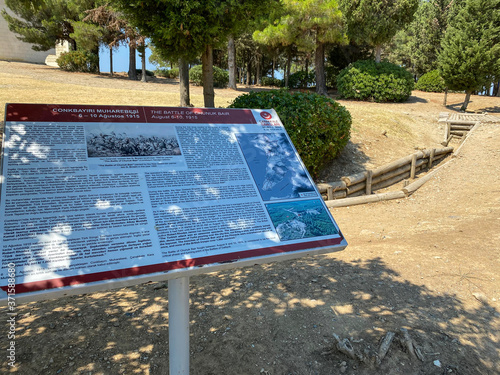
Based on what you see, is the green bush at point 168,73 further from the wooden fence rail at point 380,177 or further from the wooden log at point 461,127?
the wooden fence rail at point 380,177

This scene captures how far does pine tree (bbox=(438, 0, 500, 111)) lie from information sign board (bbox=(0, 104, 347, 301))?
1840 centimetres

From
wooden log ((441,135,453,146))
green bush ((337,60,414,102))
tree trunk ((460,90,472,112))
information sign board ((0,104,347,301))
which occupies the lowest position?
wooden log ((441,135,453,146))

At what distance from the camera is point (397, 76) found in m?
18.2

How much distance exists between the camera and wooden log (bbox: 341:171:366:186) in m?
7.75

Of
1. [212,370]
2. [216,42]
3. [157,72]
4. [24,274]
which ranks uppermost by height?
[157,72]

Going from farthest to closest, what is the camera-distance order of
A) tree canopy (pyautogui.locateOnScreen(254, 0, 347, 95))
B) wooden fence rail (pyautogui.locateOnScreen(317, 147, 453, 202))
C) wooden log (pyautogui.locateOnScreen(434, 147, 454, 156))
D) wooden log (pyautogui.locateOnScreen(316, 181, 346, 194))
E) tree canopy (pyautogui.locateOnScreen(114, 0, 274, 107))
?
tree canopy (pyautogui.locateOnScreen(254, 0, 347, 95)) < wooden log (pyautogui.locateOnScreen(434, 147, 454, 156)) < wooden fence rail (pyautogui.locateOnScreen(317, 147, 453, 202)) < wooden log (pyautogui.locateOnScreen(316, 181, 346, 194)) < tree canopy (pyautogui.locateOnScreen(114, 0, 274, 107))

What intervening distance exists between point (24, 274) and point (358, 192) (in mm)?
7503

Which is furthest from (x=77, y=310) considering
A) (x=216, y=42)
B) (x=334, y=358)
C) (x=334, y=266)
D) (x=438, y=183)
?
(x=438, y=183)

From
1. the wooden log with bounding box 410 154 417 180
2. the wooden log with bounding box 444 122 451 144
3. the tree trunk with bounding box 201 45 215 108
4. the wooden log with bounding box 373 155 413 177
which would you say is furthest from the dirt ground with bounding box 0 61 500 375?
the wooden log with bounding box 444 122 451 144

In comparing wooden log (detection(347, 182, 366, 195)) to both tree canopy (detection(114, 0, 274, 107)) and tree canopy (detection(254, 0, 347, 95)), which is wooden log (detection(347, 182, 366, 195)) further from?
tree canopy (detection(254, 0, 347, 95))

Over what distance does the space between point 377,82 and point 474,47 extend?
4.52 m

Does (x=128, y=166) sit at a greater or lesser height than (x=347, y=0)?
lesser

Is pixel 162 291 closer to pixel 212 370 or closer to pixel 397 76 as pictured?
pixel 212 370

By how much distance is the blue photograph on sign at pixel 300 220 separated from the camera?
7.81ft
